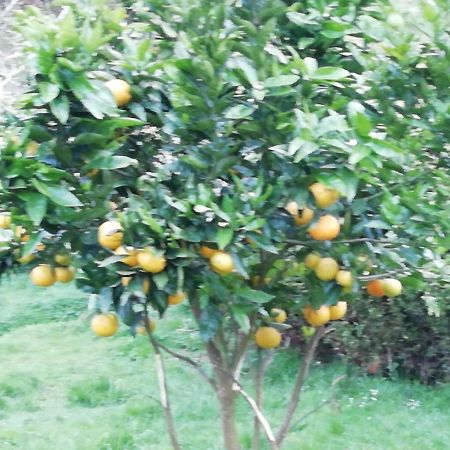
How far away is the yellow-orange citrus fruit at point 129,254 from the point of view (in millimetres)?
1647

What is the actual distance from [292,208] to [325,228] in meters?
0.10

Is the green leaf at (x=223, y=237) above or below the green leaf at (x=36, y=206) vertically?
below

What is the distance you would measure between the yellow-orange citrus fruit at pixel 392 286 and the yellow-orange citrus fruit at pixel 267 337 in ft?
1.10

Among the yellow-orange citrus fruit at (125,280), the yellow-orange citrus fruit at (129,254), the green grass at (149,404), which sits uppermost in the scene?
the yellow-orange citrus fruit at (129,254)

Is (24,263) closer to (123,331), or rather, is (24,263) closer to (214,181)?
(214,181)

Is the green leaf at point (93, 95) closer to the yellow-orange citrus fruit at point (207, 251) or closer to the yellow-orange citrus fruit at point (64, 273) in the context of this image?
the yellow-orange citrus fruit at point (207, 251)

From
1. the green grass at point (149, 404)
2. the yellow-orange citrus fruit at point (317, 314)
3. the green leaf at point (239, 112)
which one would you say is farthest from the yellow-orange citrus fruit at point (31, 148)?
the green grass at point (149, 404)

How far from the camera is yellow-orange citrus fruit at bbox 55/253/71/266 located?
190 cm

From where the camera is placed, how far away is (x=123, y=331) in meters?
7.00

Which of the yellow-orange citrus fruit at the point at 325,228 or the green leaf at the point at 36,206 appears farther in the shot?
the yellow-orange citrus fruit at the point at 325,228

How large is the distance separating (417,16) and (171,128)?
24.8 inches

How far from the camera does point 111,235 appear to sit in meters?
1.67

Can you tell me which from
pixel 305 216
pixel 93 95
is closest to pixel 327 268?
pixel 305 216

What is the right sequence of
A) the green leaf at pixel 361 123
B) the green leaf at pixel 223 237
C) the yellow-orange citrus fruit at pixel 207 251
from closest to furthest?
the green leaf at pixel 361 123 < the green leaf at pixel 223 237 < the yellow-orange citrus fruit at pixel 207 251
